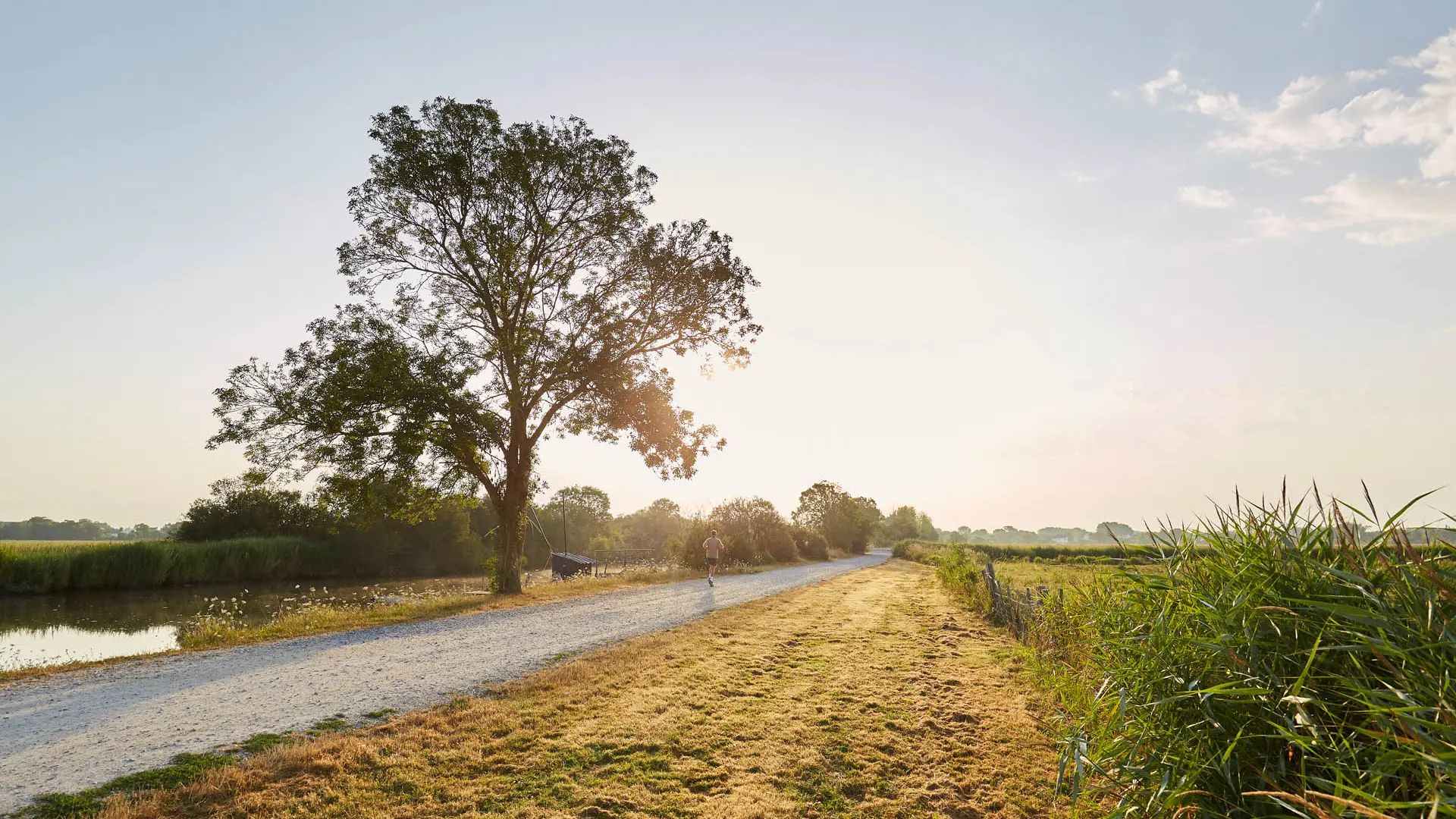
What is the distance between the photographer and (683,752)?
524 centimetres

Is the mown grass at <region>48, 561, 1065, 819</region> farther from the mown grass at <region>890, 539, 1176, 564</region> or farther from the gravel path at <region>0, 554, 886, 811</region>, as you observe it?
the mown grass at <region>890, 539, 1176, 564</region>

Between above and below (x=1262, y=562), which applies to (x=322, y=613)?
below

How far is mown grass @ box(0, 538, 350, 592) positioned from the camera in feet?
69.3

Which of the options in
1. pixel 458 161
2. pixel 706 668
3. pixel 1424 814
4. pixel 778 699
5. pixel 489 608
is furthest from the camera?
pixel 458 161

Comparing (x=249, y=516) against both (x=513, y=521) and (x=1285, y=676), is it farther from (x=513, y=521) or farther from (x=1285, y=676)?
(x=1285, y=676)

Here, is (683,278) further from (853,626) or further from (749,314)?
(853,626)

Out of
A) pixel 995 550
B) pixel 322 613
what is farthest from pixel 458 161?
pixel 995 550

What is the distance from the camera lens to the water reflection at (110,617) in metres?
11.0

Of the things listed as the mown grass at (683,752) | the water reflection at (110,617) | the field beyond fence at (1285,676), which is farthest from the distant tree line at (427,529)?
the field beyond fence at (1285,676)

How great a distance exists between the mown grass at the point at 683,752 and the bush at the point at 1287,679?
176 centimetres

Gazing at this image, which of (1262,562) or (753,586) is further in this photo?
(753,586)

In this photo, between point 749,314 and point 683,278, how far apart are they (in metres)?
2.43

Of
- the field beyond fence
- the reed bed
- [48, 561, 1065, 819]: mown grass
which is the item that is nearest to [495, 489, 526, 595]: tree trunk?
[48, 561, 1065, 819]: mown grass

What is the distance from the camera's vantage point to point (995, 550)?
167 feet
